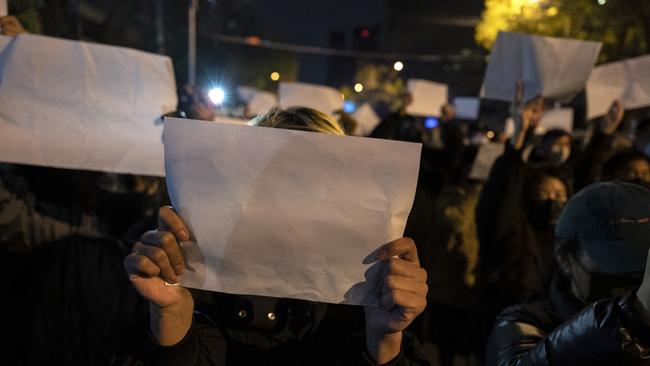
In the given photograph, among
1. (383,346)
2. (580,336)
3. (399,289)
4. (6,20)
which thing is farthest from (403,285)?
(6,20)

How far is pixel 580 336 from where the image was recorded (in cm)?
124

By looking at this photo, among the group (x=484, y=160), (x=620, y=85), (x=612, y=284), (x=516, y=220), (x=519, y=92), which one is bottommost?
(x=516, y=220)

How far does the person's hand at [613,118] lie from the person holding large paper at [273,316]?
9.17 feet

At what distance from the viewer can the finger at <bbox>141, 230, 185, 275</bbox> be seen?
3.88 ft

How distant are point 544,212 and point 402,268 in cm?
241

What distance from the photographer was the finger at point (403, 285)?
120cm

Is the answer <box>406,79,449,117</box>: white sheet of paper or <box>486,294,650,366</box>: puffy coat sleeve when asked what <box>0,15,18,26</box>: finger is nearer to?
<box>486,294,650,366</box>: puffy coat sleeve

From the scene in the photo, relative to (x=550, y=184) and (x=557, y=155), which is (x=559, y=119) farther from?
Answer: (x=550, y=184)

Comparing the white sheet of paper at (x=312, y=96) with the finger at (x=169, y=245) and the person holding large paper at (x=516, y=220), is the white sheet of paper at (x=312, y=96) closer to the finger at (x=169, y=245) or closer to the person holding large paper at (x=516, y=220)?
the person holding large paper at (x=516, y=220)

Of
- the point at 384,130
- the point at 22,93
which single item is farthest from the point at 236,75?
the point at 22,93

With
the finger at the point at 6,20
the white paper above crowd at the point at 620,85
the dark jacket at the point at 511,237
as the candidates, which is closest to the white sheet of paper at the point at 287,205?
the finger at the point at 6,20

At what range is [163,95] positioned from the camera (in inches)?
97.9

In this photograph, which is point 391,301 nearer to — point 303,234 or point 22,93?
point 303,234

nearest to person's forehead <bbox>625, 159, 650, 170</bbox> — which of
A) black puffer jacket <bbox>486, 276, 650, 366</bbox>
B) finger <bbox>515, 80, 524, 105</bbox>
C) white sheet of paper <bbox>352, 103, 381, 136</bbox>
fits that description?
finger <bbox>515, 80, 524, 105</bbox>
